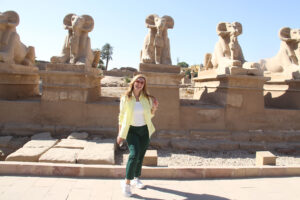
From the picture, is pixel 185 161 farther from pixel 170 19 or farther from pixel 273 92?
pixel 273 92

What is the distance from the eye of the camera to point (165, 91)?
584 cm

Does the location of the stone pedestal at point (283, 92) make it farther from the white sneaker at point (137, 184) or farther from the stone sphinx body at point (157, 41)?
the white sneaker at point (137, 184)

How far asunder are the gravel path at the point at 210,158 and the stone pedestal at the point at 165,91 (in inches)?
31.4

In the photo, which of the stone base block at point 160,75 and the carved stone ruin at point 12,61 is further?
the carved stone ruin at point 12,61

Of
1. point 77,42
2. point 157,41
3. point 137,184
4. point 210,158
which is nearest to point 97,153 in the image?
point 137,184

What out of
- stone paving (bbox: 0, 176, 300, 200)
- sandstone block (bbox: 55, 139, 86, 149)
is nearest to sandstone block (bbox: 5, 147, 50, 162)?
sandstone block (bbox: 55, 139, 86, 149)

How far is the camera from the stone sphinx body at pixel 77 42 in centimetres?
581

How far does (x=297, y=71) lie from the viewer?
6637mm

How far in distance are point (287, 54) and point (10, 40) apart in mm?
7530

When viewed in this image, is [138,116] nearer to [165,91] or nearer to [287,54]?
[165,91]

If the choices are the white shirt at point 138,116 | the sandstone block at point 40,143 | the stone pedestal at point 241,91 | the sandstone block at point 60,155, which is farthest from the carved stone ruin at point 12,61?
the stone pedestal at point 241,91

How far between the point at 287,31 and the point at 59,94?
652 centimetres

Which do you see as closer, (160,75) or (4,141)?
(4,141)

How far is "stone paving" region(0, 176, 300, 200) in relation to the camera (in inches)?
116
